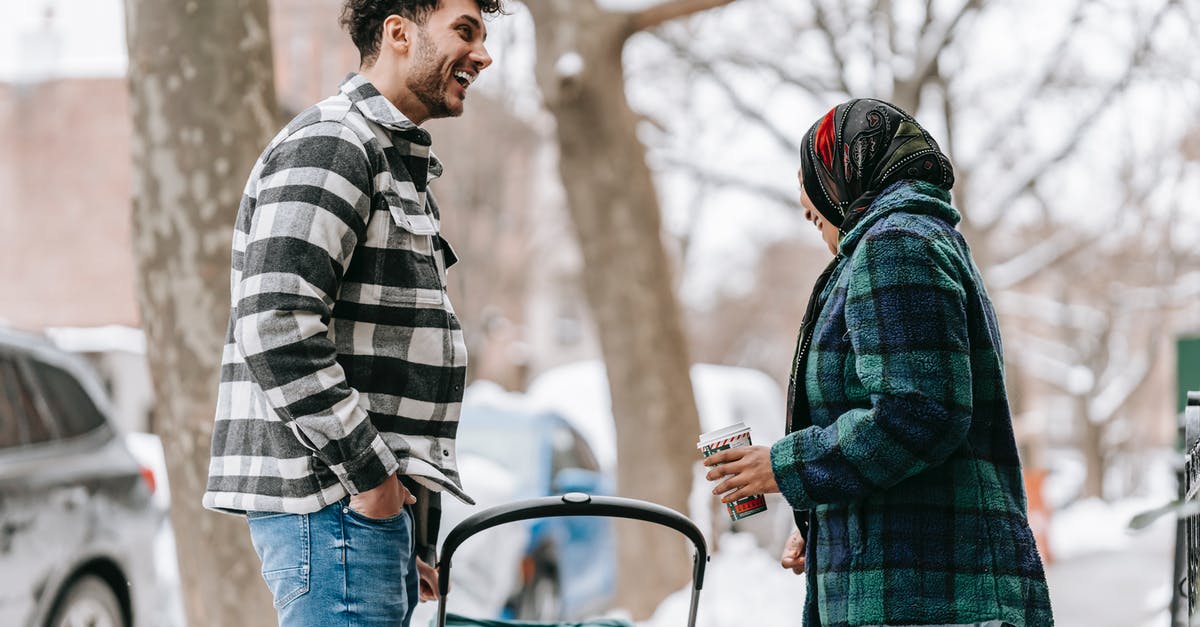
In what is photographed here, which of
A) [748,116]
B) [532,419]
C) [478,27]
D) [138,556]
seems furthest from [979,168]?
[478,27]

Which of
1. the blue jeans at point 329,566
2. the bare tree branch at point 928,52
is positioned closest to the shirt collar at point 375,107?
the blue jeans at point 329,566

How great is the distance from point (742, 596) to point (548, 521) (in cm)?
180

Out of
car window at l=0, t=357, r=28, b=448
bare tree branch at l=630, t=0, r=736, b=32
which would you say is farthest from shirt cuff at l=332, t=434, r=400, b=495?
bare tree branch at l=630, t=0, r=736, b=32

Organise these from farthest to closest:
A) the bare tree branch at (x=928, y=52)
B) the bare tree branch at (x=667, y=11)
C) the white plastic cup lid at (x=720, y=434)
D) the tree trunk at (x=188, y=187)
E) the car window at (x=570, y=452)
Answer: the bare tree branch at (x=928, y=52), the car window at (x=570, y=452), the bare tree branch at (x=667, y=11), the tree trunk at (x=188, y=187), the white plastic cup lid at (x=720, y=434)

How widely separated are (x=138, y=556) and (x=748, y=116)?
10.8m

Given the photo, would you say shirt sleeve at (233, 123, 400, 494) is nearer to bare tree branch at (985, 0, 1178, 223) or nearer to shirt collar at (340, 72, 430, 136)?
shirt collar at (340, 72, 430, 136)

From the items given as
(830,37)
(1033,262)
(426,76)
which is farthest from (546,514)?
(1033,262)

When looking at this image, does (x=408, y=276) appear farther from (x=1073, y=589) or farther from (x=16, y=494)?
(x=1073, y=589)

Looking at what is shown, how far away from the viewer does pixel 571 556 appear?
9.56m

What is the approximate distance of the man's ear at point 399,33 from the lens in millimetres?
2709

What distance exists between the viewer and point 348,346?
2.51 meters

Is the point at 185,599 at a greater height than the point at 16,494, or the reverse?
the point at 16,494

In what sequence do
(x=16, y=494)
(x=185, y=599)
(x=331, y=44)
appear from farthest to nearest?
1. (x=331, y=44)
2. (x=16, y=494)
3. (x=185, y=599)

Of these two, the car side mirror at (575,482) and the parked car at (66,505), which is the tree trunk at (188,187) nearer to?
the parked car at (66,505)
